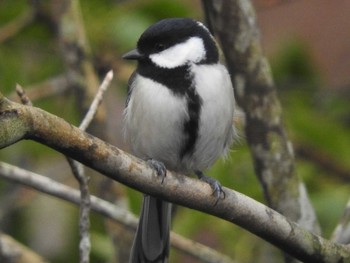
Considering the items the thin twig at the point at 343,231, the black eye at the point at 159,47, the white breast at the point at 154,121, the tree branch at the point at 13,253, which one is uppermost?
the black eye at the point at 159,47

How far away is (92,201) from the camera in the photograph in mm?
3389

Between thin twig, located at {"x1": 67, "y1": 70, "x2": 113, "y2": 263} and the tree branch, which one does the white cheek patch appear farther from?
the tree branch

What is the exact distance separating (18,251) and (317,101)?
1.66m

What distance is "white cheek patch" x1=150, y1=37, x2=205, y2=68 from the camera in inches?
131

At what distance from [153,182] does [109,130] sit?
2002 mm

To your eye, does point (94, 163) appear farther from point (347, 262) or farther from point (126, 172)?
point (347, 262)

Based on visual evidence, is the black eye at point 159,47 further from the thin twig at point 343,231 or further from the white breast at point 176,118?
the thin twig at point 343,231

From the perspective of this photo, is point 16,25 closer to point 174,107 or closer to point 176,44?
point 176,44

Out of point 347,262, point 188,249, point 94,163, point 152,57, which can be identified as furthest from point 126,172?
point 188,249

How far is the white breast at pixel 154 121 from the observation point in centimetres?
322

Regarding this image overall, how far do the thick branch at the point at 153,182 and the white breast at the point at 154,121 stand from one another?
498mm

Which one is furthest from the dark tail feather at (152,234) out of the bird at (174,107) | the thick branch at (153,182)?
the thick branch at (153,182)

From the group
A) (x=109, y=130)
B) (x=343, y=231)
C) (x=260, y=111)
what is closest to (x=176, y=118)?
(x=260, y=111)

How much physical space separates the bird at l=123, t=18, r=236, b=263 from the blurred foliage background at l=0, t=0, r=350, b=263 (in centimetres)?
43
